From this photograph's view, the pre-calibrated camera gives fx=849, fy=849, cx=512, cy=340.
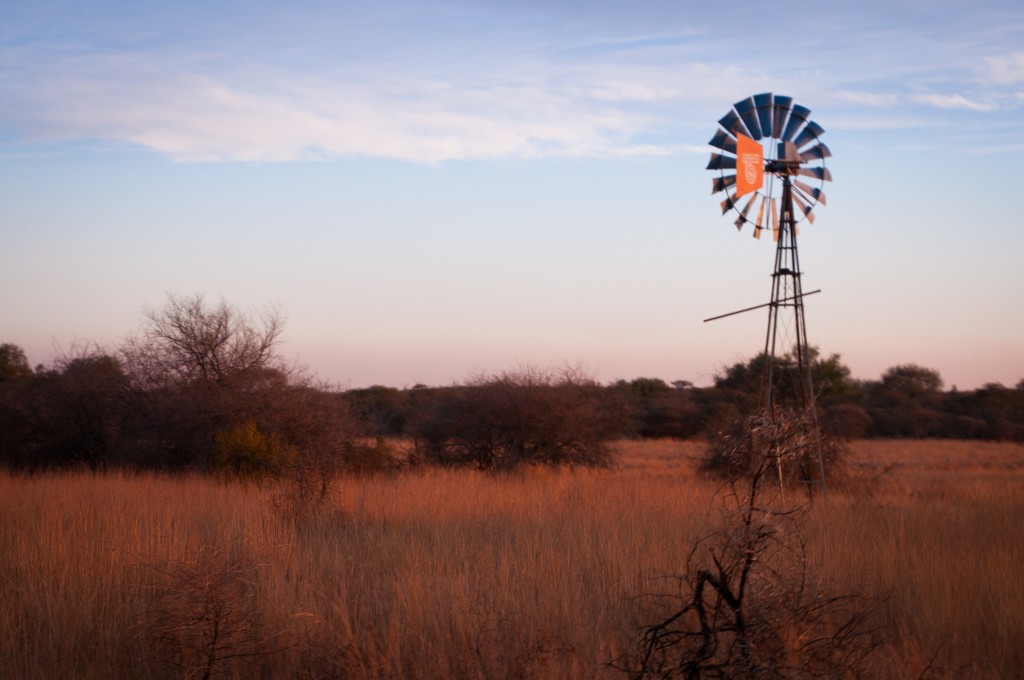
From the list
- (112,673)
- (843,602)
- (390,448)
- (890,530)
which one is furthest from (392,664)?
(390,448)

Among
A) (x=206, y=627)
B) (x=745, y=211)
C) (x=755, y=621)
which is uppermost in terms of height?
(x=745, y=211)

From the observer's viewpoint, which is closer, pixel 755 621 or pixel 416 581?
pixel 755 621

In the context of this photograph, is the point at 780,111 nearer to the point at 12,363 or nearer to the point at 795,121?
the point at 795,121

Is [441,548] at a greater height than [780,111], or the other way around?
[780,111]

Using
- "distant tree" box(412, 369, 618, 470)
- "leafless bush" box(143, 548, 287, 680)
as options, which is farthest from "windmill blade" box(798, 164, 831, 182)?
"leafless bush" box(143, 548, 287, 680)

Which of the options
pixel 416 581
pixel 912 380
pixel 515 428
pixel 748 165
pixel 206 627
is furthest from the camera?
pixel 912 380

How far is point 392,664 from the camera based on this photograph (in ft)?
19.6

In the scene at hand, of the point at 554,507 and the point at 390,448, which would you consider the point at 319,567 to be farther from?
the point at 390,448

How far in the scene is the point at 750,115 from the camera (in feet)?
45.2

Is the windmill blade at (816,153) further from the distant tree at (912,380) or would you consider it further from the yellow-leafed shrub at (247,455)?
the distant tree at (912,380)

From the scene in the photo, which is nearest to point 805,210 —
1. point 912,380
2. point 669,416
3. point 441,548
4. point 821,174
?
point 821,174

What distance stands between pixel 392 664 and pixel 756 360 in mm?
30927

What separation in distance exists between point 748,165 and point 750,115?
181 centimetres

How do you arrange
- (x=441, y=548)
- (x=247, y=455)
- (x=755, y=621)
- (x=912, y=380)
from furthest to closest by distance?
(x=912, y=380) → (x=247, y=455) → (x=441, y=548) → (x=755, y=621)
